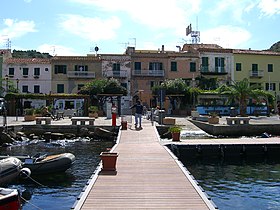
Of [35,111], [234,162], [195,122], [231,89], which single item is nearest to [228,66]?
[231,89]

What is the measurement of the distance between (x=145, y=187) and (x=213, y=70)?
4723cm

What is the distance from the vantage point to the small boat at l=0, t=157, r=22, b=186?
530 inches

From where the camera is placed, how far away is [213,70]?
184ft

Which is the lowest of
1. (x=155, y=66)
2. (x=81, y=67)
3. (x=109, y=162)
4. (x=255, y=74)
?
(x=109, y=162)

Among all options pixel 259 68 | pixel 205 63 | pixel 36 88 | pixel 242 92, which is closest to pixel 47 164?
pixel 242 92

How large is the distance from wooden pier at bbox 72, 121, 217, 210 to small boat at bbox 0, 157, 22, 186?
3.46m

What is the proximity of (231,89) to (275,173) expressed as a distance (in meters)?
23.8

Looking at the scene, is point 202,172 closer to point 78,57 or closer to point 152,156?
point 152,156

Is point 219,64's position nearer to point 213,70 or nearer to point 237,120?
point 213,70

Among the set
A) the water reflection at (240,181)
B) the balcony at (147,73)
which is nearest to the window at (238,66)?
the balcony at (147,73)

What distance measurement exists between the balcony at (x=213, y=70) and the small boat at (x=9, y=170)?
43.6 m

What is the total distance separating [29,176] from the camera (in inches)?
579

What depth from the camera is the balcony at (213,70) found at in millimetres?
55656

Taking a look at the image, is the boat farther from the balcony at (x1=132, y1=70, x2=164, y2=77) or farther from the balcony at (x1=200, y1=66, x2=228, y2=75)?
the balcony at (x1=200, y1=66, x2=228, y2=75)
